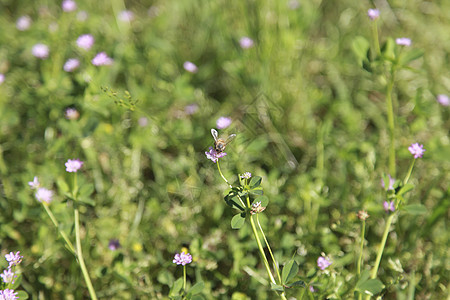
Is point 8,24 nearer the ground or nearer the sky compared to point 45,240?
nearer the sky

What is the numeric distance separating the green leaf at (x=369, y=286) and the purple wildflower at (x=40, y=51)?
7.49 feet

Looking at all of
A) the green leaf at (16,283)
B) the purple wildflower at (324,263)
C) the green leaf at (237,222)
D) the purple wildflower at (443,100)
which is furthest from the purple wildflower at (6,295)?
the purple wildflower at (443,100)

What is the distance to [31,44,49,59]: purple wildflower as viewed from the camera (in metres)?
2.70

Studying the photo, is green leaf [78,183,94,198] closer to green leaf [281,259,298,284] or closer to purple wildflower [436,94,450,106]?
green leaf [281,259,298,284]

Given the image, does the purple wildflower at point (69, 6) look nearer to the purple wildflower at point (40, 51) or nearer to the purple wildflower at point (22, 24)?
the purple wildflower at point (22, 24)

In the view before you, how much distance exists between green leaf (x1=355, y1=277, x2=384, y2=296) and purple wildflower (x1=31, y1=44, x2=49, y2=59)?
2284 mm

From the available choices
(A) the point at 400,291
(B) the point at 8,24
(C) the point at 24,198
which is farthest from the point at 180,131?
(B) the point at 8,24

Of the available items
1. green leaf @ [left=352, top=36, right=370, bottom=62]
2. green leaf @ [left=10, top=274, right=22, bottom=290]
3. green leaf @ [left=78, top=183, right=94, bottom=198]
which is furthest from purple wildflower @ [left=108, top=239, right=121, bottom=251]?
green leaf @ [left=352, top=36, right=370, bottom=62]

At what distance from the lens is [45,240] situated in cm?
210

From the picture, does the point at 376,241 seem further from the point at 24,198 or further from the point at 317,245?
the point at 24,198

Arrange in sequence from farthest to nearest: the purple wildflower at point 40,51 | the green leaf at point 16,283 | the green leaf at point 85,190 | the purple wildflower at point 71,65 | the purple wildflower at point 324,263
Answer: the purple wildflower at point 40,51 → the purple wildflower at point 71,65 → the green leaf at point 85,190 → the purple wildflower at point 324,263 → the green leaf at point 16,283

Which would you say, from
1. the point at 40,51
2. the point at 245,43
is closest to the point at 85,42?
the point at 40,51

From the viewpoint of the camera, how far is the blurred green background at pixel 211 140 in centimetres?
201

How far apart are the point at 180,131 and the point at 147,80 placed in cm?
55
